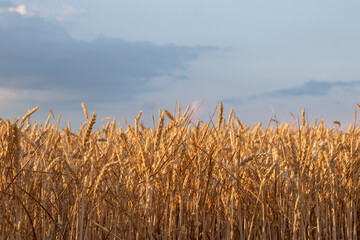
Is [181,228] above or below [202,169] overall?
below

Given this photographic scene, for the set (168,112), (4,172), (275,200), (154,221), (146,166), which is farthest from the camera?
(168,112)

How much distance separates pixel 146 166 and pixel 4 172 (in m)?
0.54

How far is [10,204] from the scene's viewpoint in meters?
1.58

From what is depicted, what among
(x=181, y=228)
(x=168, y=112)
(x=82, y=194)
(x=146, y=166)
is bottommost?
(x=181, y=228)

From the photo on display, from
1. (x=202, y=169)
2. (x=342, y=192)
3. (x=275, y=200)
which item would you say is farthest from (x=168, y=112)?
(x=342, y=192)

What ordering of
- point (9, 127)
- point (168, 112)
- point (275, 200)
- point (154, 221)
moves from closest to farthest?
point (9, 127) → point (154, 221) → point (275, 200) → point (168, 112)

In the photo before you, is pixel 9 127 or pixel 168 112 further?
pixel 168 112

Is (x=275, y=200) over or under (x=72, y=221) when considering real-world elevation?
over

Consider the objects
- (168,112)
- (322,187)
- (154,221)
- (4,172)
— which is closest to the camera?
(4,172)

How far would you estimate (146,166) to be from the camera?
1604mm

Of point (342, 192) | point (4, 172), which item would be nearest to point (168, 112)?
point (4, 172)

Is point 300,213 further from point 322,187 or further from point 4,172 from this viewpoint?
point 4,172

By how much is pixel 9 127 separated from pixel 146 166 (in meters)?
0.55

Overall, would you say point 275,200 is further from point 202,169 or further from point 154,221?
point 154,221
